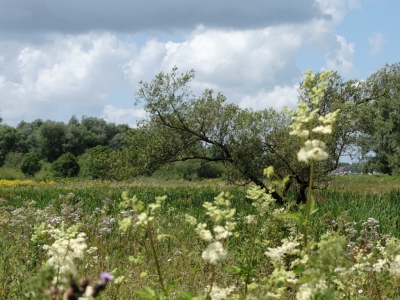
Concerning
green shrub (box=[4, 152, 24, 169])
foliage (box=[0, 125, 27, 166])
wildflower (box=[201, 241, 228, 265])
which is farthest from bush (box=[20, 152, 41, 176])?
wildflower (box=[201, 241, 228, 265])

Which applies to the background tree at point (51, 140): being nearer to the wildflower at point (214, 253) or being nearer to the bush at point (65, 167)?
the bush at point (65, 167)

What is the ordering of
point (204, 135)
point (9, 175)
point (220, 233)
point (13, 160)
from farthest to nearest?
point (13, 160)
point (9, 175)
point (204, 135)
point (220, 233)

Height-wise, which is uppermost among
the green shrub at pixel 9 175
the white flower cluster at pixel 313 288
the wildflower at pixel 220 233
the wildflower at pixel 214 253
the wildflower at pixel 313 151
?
the wildflower at pixel 313 151

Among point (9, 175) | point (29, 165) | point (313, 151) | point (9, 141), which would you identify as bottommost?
point (9, 175)

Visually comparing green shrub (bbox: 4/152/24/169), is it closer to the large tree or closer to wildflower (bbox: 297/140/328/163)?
the large tree

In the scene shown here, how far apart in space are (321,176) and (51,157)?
56.7 m

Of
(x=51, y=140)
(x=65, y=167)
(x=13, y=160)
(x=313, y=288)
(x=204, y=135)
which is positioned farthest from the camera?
(x=51, y=140)

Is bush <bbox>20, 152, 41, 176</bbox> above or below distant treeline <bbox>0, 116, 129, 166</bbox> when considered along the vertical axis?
below

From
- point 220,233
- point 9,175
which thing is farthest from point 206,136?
point 9,175

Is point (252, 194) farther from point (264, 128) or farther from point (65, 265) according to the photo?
point (264, 128)

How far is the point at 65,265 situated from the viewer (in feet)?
7.20

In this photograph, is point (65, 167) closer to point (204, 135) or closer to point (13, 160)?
point (13, 160)

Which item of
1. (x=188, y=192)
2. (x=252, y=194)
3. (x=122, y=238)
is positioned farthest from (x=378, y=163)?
(x=252, y=194)

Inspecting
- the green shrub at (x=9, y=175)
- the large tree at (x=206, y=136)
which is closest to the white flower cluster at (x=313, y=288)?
the large tree at (x=206, y=136)
